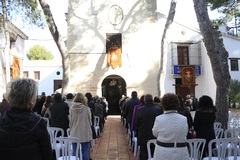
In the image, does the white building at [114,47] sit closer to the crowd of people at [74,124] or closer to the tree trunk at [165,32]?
the tree trunk at [165,32]

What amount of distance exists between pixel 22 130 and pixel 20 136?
0.04m

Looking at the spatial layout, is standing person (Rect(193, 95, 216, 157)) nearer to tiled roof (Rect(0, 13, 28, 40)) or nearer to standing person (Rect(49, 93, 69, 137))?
standing person (Rect(49, 93, 69, 137))

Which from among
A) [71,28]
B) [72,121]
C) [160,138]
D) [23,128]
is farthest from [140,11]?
[23,128]

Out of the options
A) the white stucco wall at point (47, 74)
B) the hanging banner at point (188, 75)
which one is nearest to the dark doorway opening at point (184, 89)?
the hanging banner at point (188, 75)

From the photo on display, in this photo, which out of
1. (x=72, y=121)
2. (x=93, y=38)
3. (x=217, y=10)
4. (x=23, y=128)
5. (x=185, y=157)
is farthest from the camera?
(x=93, y=38)

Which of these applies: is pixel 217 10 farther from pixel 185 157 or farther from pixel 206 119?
pixel 185 157

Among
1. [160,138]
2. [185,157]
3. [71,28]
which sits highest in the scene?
[71,28]

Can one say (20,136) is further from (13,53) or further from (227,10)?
(13,53)

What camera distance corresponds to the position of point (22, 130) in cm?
193

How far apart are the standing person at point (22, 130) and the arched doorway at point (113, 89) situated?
17159 millimetres

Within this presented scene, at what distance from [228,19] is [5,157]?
37.7 feet

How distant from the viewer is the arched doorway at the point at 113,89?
→ 19.2 m

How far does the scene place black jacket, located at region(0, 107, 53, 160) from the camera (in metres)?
1.92

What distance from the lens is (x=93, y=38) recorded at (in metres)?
18.5
